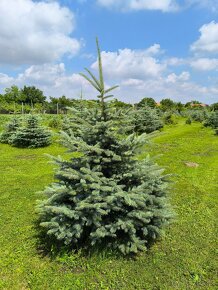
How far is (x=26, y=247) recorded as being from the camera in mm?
5445

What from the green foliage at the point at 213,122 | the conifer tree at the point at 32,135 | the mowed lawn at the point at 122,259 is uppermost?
the green foliage at the point at 213,122

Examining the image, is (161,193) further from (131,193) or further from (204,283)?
(204,283)

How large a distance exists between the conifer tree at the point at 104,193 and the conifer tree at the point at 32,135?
1179 centimetres

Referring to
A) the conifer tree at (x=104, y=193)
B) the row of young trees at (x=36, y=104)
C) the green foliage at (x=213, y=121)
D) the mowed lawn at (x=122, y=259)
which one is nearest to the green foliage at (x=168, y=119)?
the green foliage at (x=213, y=121)

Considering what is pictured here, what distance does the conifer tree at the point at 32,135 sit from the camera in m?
16.7

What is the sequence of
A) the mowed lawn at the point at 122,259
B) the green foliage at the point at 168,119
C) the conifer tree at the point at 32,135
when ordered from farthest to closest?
the green foliage at the point at 168,119, the conifer tree at the point at 32,135, the mowed lawn at the point at 122,259

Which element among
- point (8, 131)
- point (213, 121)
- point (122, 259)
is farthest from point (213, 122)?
point (122, 259)

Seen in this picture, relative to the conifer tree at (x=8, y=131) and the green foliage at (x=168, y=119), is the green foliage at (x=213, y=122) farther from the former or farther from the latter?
the conifer tree at (x=8, y=131)

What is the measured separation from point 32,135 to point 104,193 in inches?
505

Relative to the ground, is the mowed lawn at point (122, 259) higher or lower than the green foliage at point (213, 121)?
lower

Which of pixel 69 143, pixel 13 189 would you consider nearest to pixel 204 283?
pixel 69 143

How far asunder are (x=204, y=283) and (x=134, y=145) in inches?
103

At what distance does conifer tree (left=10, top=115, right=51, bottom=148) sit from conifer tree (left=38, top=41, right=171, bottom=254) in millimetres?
11790

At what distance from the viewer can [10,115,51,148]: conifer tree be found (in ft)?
54.7
